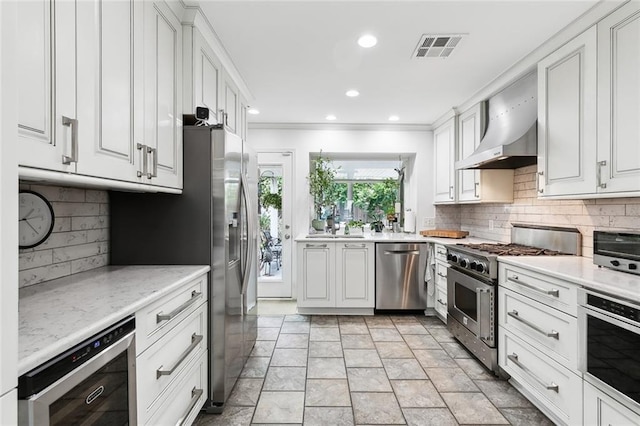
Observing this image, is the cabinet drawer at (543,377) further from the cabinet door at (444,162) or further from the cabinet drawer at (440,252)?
the cabinet door at (444,162)

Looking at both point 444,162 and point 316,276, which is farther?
point 444,162

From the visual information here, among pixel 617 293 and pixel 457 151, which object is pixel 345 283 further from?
pixel 617 293

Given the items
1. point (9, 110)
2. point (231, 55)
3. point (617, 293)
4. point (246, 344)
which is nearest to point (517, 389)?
point (617, 293)

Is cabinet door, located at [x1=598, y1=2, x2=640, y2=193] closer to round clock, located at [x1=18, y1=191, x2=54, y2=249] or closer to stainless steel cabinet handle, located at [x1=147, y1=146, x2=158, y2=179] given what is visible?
stainless steel cabinet handle, located at [x1=147, y1=146, x2=158, y2=179]

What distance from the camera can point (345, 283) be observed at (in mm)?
4016

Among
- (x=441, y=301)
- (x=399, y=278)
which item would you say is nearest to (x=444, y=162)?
(x=399, y=278)

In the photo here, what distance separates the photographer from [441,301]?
12.1 ft

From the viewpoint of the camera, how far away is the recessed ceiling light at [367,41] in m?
2.33

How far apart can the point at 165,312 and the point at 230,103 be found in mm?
1939

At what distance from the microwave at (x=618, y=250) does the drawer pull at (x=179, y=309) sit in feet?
7.90

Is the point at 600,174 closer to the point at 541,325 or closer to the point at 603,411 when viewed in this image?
the point at 541,325

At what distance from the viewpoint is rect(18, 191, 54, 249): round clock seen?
1472 mm

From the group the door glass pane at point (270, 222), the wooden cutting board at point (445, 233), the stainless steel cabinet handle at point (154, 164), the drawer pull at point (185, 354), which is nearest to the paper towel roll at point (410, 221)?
the wooden cutting board at point (445, 233)

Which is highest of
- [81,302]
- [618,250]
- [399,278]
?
[618,250]
